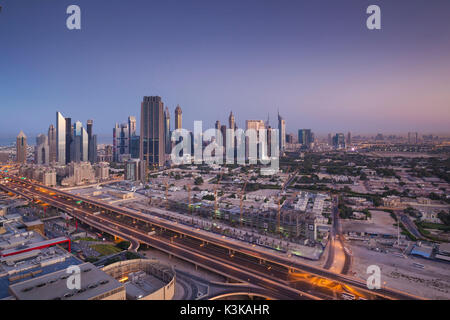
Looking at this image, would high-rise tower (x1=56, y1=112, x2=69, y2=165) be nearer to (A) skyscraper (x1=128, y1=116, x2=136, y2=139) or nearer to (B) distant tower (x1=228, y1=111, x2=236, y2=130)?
(A) skyscraper (x1=128, y1=116, x2=136, y2=139)

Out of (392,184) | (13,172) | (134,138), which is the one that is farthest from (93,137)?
(392,184)

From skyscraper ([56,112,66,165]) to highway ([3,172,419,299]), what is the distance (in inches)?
986

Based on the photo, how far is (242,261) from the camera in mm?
8914

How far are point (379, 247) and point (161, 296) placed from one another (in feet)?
27.1

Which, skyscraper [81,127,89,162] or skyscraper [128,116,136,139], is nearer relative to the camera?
skyscraper [81,127,89,162]

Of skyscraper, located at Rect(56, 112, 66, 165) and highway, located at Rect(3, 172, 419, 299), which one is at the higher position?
skyscraper, located at Rect(56, 112, 66, 165)

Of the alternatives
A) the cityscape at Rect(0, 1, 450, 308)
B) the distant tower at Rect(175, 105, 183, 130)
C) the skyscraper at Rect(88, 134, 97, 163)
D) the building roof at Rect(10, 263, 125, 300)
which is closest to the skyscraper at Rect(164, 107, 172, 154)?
the distant tower at Rect(175, 105, 183, 130)

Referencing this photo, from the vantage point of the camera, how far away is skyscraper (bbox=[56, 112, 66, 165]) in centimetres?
3534

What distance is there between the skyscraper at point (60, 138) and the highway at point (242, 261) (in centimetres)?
2504

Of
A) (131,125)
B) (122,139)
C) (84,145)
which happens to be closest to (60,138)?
(84,145)

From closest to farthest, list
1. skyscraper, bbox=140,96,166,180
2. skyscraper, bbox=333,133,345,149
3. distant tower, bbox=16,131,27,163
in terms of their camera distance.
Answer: distant tower, bbox=16,131,27,163
skyscraper, bbox=140,96,166,180
skyscraper, bbox=333,133,345,149

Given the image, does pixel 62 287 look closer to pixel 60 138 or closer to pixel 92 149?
pixel 60 138

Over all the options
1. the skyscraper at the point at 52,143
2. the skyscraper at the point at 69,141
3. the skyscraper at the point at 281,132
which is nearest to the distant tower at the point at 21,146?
the skyscraper at the point at 52,143

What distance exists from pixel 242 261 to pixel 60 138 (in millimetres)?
34731
